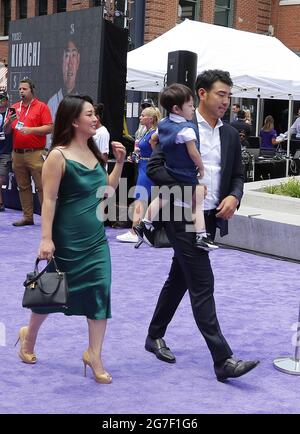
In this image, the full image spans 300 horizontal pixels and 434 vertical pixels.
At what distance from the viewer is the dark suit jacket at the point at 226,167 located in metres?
4.48

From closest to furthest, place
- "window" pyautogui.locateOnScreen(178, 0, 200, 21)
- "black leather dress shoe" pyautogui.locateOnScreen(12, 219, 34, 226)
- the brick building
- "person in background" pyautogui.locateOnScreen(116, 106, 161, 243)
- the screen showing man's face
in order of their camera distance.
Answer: "person in background" pyautogui.locateOnScreen(116, 106, 161, 243) < "black leather dress shoe" pyautogui.locateOnScreen(12, 219, 34, 226) < the screen showing man's face < the brick building < "window" pyautogui.locateOnScreen(178, 0, 200, 21)

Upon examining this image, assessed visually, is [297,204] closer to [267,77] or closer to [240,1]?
[267,77]

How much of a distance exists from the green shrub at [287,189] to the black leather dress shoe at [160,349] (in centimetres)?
600

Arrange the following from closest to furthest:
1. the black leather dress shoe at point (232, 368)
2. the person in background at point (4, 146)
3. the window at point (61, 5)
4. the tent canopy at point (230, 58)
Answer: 1. the black leather dress shoe at point (232, 368)
2. the person in background at point (4, 146)
3. the tent canopy at point (230, 58)
4. the window at point (61, 5)

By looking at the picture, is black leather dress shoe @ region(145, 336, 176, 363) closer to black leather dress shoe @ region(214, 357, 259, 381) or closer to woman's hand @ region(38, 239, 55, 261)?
black leather dress shoe @ region(214, 357, 259, 381)

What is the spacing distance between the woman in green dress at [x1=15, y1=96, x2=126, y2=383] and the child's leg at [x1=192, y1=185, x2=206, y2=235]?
23.1 inches

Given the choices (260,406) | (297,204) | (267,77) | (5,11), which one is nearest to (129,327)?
(260,406)

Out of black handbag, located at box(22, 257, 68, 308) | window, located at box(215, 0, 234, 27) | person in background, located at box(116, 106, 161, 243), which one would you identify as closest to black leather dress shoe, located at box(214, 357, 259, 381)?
black handbag, located at box(22, 257, 68, 308)

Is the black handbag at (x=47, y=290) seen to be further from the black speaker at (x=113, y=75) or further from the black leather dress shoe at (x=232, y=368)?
the black speaker at (x=113, y=75)

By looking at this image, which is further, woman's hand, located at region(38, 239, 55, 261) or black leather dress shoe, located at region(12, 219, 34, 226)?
black leather dress shoe, located at region(12, 219, 34, 226)

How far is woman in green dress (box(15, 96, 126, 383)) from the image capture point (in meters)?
4.15

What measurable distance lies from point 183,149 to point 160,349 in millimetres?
1457

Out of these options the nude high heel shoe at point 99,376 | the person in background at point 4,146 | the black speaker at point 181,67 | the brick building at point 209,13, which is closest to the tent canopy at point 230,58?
the black speaker at point 181,67

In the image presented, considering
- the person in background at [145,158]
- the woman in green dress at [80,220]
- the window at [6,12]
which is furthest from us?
the window at [6,12]
